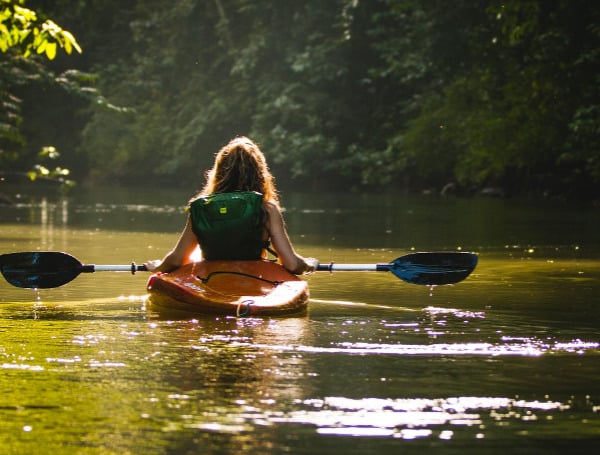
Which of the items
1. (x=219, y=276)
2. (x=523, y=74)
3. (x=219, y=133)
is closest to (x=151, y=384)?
(x=219, y=276)

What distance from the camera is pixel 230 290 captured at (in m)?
9.71

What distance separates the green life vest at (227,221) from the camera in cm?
996

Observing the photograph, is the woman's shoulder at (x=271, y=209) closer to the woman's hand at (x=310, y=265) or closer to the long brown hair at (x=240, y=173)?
the long brown hair at (x=240, y=173)

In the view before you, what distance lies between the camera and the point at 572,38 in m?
30.1

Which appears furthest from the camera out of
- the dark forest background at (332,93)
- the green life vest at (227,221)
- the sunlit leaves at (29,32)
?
the dark forest background at (332,93)

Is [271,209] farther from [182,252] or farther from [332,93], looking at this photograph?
[332,93]

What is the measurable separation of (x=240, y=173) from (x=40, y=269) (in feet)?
5.64

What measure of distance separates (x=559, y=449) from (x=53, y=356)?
3.11 m

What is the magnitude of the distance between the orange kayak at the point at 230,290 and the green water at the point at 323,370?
0.15 m

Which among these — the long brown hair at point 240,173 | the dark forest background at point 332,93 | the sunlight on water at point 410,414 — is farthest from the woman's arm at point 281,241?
the dark forest background at point 332,93

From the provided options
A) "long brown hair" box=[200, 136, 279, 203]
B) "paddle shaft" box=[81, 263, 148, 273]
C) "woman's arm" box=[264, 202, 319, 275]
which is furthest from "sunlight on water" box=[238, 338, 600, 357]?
"paddle shaft" box=[81, 263, 148, 273]

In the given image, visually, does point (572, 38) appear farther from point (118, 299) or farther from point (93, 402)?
point (93, 402)

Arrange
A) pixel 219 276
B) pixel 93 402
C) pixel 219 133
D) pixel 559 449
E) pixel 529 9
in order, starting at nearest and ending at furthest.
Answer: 1. pixel 559 449
2. pixel 93 402
3. pixel 219 276
4. pixel 529 9
5. pixel 219 133

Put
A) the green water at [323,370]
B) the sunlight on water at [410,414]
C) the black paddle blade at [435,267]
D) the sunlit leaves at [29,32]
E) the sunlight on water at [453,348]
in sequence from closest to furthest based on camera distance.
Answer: the green water at [323,370], the sunlight on water at [410,414], the sunlight on water at [453,348], the black paddle blade at [435,267], the sunlit leaves at [29,32]
